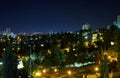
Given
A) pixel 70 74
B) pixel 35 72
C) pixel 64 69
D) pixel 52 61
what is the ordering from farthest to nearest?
pixel 52 61, pixel 64 69, pixel 70 74, pixel 35 72

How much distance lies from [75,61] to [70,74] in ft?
33.2

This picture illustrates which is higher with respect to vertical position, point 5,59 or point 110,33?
point 110,33

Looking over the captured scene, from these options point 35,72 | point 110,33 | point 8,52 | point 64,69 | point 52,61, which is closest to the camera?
point 8,52

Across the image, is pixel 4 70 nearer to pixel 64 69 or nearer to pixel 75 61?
pixel 64 69

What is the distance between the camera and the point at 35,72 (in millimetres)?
32438

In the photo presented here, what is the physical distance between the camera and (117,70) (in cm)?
3281

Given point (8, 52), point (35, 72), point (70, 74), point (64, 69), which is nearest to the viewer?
point (8, 52)

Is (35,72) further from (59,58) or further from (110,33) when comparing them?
(110,33)

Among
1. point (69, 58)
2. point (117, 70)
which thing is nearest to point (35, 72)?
point (117, 70)

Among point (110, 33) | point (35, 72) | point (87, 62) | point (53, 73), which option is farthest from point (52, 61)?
point (110, 33)

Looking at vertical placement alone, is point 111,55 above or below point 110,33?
below

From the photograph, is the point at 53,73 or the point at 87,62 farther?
the point at 87,62

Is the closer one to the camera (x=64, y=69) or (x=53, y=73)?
(x=53, y=73)

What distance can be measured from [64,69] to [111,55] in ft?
22.5
